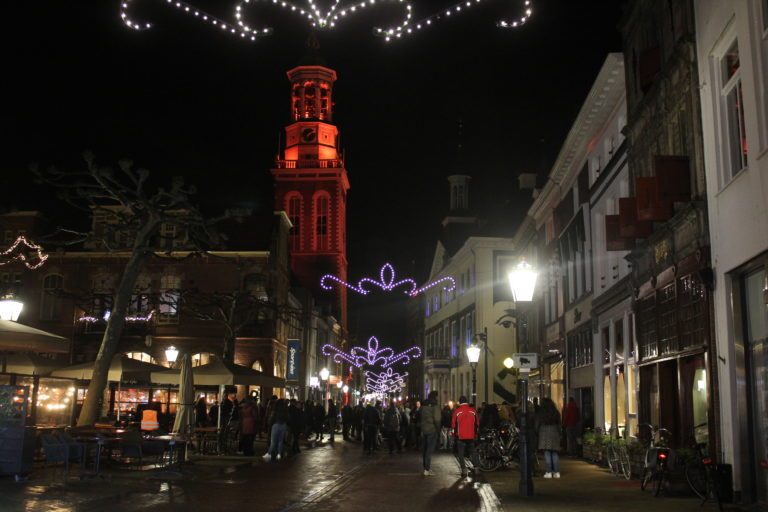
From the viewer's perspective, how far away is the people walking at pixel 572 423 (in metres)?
26.6

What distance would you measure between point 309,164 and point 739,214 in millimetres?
69400

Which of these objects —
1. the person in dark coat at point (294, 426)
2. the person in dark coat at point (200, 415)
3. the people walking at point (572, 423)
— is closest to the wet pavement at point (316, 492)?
the people walking at point (572, 423)

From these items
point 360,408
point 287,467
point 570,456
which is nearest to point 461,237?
point 360,408

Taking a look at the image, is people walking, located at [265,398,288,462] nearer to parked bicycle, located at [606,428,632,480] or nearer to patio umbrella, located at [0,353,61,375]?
patio umbrella, located at [0,353,61,375]

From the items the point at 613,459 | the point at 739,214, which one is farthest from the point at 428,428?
the point at 739,214

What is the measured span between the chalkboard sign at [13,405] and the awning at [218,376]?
8918mm

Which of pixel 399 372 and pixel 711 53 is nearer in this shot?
pixel 711 53

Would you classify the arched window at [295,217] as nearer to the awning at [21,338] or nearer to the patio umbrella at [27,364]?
the patio umbrella at [27,364]

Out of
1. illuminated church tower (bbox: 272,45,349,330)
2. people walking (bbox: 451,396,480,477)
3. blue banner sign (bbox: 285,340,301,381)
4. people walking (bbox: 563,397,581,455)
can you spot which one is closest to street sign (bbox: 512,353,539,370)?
people walking (bbox: 451,396,480,477)

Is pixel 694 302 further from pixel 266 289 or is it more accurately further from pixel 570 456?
pixel 266 289

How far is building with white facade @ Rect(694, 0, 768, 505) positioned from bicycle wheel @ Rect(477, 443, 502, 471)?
867 centimetres

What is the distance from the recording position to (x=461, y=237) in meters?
66.7

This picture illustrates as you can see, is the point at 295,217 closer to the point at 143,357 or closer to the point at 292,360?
the point at 292,360

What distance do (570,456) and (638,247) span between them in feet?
32.3
